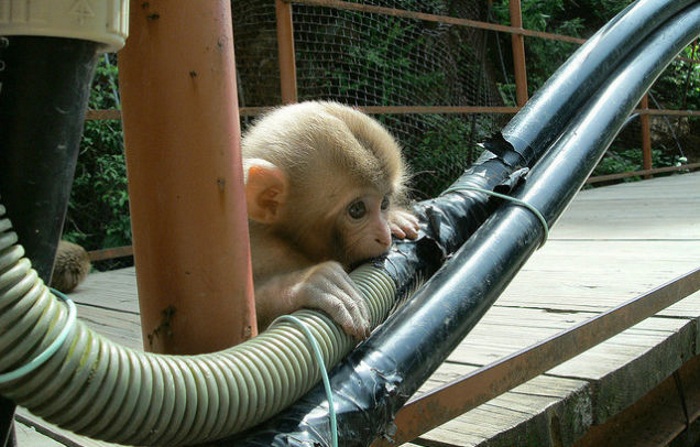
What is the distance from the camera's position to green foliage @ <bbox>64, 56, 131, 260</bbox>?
269 inches

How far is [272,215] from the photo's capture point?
221 cm

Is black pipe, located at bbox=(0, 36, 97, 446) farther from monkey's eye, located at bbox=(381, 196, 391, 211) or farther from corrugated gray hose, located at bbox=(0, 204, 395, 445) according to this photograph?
monkey's eye, located at bbox=(381, 196, 391, 211)

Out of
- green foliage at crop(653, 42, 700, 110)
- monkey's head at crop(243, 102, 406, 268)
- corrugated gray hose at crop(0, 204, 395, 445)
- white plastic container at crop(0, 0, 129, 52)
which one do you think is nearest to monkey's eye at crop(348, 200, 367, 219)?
monkey's head at crop(243, 102, 406, 268)

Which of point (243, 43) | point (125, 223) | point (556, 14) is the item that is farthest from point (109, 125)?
point (556, 14)

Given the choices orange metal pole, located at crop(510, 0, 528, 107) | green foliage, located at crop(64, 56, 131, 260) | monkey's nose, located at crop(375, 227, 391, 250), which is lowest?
green foliage, located at crop(64, 56, 131, 260)

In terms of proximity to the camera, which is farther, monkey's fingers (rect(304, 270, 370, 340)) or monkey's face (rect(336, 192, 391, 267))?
monkey's face (rect(336, 192, 391, 267))

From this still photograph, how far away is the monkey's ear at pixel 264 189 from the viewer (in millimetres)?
2144

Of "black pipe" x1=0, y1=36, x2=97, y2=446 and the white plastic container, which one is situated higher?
the white plastic container

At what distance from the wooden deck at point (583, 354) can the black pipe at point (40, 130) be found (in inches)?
38.6

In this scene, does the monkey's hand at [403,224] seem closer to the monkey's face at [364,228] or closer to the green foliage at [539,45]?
the monkey's face at [364,228]

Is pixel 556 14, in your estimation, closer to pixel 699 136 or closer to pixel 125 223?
pixel 699 136

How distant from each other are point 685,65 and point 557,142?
13.3 metres

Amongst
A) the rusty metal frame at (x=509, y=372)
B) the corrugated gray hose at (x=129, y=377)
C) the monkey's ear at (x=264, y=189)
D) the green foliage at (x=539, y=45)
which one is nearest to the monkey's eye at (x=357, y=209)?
the monkey's ear at (x=264, y=189)

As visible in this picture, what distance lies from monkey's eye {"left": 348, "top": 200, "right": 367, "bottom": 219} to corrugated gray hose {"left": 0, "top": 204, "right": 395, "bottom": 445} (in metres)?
0.98
